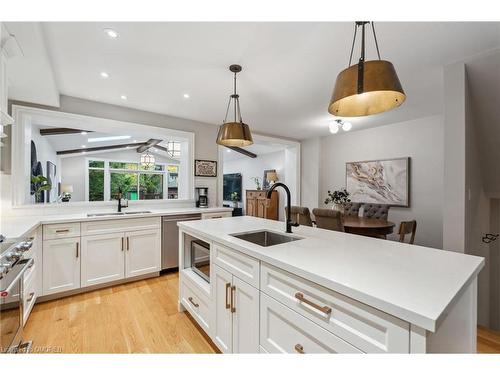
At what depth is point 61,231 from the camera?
2391 mm

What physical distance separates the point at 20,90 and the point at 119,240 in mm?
1865

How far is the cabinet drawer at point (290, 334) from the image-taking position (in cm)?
87

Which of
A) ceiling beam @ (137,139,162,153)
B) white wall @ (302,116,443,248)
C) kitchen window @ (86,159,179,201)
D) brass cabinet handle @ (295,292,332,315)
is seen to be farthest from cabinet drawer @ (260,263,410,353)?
kitchen window @ (86,159,179,201)

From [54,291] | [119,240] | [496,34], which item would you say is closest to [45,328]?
[54,291]

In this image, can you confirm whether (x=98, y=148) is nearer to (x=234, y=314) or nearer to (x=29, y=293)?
(x=29, y=293)

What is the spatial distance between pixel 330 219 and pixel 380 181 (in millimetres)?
2071

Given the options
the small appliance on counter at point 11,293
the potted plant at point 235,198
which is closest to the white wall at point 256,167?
the potted plant at point 235,198

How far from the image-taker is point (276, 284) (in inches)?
43.9

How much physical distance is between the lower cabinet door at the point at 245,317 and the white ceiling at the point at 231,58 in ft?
5.96

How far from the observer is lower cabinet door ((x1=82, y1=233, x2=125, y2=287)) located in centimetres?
253

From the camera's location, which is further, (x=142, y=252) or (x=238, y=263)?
(x=142, y=252)

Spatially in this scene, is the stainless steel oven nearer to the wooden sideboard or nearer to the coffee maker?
the coffee maker

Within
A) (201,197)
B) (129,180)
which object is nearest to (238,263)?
(201,197)
